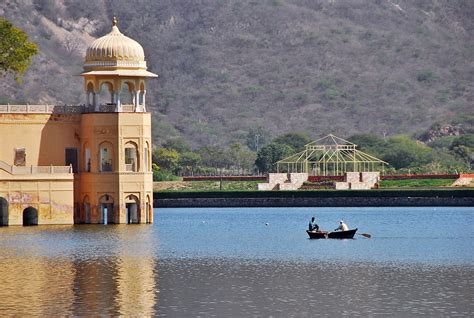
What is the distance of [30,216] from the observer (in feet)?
266

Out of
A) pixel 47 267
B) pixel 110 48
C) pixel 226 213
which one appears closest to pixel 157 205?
pixel 226 213

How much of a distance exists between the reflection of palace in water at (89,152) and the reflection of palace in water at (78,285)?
64.9ft

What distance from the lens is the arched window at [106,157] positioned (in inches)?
3184

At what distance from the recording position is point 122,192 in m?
80.1

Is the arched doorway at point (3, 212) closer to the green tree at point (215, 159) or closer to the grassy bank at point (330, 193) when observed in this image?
the grassy bank at point (330, 193)

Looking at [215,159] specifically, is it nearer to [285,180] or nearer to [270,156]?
[270,156]

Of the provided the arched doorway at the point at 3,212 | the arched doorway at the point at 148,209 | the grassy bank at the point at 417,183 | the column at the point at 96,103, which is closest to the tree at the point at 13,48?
the column at the point at 96,103

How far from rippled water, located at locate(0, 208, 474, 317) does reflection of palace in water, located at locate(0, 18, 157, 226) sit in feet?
7.07

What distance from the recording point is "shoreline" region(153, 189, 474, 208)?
119 m

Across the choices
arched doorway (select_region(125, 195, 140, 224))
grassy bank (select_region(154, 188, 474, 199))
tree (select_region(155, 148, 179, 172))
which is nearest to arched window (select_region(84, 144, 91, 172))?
arched doorway (select_region(125, 195, 140, 224))

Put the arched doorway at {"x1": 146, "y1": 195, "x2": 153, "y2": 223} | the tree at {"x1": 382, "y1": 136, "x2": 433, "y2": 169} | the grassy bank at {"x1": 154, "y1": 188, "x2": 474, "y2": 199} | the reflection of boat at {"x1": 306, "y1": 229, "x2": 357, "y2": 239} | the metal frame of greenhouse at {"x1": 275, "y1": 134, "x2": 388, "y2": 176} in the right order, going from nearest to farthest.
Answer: the reflection of boat at {"x1": 306, "y1": 229, "x2": 357, "y2": 239}
the arched doorway at {"x1": 146, "y1": 195, "x2": 153, "y2": 223}
the grassy bank at {"x1": 154, "y1": 188, "x2": 474, "y2": 199}
the metal frame of greenhouse at {"x1": 275, "y1": 134, "x2": 388, "y2": 176}
the tree at {"x1": 382, "y1": 136, "x2": 433, "y2": 169}

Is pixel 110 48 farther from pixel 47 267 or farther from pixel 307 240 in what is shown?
pixel 47 267

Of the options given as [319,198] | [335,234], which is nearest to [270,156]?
[319,198]

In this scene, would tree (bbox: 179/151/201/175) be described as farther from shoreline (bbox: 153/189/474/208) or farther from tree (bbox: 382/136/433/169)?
shoreline (bbox: 153/189/474/208)
